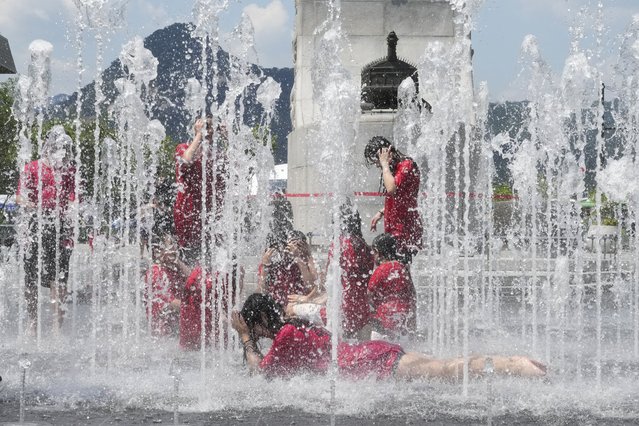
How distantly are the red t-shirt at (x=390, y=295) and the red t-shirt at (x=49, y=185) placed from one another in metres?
2.70

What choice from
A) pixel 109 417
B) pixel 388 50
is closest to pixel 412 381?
pixel 109 417

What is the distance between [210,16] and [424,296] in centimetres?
422

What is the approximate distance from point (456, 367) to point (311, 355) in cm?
85

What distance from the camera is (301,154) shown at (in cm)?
1612

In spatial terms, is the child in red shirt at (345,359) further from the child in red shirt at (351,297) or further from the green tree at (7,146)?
the green tree at (7,146)

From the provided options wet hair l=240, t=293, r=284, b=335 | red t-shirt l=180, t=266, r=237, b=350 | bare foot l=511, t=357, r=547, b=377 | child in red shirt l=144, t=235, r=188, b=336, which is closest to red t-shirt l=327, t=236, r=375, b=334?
red t-shirt l=180, t=266, r=237, b=350

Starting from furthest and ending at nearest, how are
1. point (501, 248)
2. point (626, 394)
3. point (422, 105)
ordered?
point (501, 248)
point (422, 105)
point (626, 394)

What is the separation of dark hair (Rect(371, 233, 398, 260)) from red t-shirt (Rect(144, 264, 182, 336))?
5.10 ft

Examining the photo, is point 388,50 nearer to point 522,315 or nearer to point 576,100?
point 576,100

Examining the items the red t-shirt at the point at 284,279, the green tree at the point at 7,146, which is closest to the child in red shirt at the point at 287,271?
the red t-shirt at the point at 284,279

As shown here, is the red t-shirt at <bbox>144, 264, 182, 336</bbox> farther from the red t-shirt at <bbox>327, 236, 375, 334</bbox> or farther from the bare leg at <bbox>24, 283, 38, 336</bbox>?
the red t-shirt at <bbox>327, 236, 375, 334</bbox>

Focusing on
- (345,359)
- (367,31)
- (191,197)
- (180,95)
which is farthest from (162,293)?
(180,95)

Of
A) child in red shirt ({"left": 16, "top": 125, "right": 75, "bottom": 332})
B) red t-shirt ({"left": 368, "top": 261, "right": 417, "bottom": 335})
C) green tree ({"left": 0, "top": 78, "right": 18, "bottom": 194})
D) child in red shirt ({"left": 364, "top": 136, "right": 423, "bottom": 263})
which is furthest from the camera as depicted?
green tree ({"left": 0, "top": 78, "right": 18, "bottom": 194})

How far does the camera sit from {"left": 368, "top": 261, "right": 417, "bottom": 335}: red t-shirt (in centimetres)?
775
